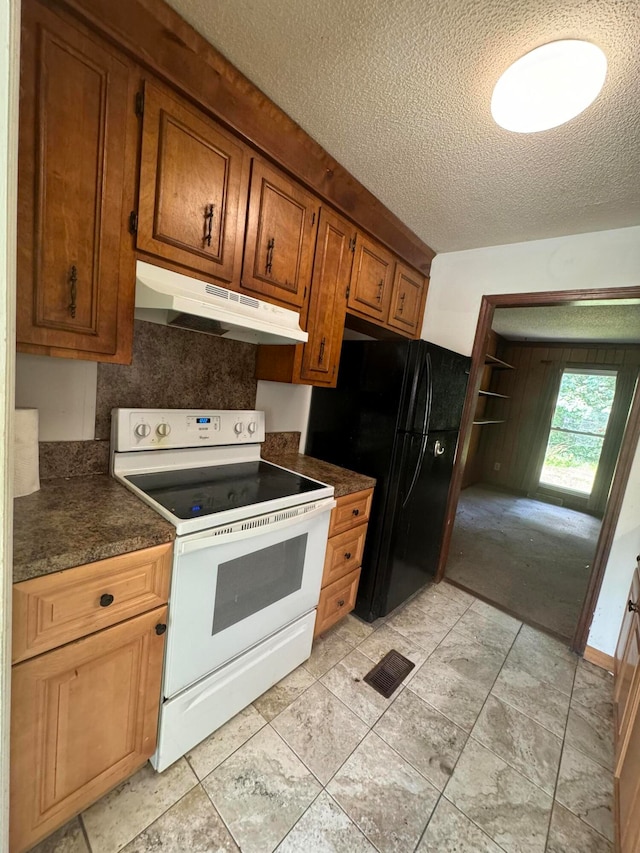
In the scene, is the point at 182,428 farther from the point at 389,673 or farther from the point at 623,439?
the point at 623,439

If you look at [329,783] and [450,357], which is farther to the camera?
[450,357]

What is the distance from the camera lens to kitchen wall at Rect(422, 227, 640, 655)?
189cm

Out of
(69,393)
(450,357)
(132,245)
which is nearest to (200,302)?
(132,245)

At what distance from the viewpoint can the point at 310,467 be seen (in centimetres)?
200

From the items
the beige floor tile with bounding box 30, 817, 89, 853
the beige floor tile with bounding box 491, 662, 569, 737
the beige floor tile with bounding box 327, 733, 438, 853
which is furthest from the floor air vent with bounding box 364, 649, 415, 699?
the beige floor tile with bounding box 30, 817, 89, 853

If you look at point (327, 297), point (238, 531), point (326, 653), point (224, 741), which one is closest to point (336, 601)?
point (326, 653)

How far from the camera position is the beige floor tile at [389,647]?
1.86 m

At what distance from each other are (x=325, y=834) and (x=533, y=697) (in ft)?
4.04

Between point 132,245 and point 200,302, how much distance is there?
27cm

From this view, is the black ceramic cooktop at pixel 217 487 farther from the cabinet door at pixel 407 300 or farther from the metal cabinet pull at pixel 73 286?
the cabinet door at pixel 407 300

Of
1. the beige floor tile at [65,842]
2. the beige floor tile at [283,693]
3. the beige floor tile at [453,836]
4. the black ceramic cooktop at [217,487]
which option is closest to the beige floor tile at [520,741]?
the beige floor tile at [453,836]

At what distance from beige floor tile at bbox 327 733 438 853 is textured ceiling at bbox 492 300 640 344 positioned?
10.7 ft

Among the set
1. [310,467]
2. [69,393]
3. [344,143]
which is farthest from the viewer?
[310,467]

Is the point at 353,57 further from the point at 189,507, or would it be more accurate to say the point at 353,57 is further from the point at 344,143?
the point at 189,507
